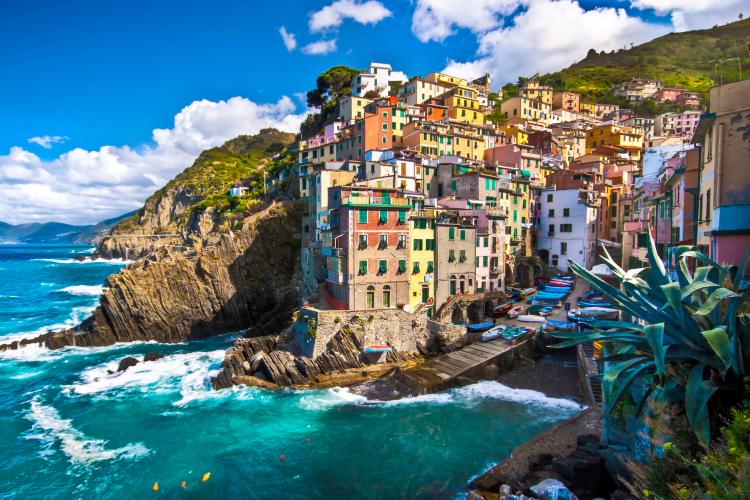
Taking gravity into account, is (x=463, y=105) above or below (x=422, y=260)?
above

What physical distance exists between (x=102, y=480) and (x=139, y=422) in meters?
6.57

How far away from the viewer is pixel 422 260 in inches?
1631

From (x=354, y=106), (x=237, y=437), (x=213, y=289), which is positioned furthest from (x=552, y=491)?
(x=354, y=106)

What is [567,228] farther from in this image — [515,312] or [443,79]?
[443,79]

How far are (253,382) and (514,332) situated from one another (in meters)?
23.6

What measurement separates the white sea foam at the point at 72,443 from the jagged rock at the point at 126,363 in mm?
8163

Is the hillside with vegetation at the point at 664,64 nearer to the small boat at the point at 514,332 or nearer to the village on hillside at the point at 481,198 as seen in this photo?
the village on hillside at the point at 481,198

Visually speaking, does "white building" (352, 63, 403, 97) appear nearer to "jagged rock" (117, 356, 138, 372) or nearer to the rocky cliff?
the rocky cliff

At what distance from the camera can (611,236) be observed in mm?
66688

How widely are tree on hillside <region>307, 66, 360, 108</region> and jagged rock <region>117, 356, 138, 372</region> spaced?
75.7 meters

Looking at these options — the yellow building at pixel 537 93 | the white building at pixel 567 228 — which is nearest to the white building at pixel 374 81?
the yellow building at pixel 537 93

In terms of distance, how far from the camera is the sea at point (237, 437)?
2258cm

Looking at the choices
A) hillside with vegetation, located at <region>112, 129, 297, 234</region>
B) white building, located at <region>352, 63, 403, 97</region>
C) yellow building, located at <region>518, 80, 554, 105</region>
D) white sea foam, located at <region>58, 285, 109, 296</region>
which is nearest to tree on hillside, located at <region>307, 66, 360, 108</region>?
white building, located at <region>352, 63, 403, 97</region>

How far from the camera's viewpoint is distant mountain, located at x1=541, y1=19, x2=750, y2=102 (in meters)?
141
